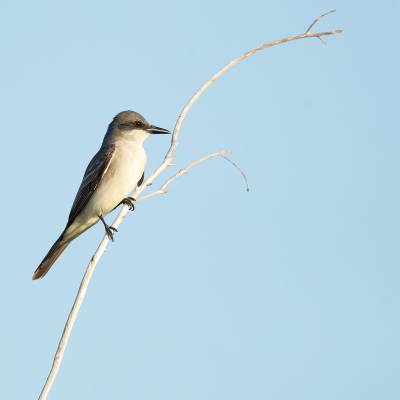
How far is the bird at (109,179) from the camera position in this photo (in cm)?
998

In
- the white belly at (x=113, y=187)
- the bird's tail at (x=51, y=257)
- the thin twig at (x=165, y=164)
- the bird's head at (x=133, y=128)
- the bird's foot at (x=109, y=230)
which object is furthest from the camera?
the bird's head at (x=133, y=128)

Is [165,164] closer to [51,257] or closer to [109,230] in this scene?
[109,230]

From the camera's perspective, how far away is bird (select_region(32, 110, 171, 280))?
9977mm

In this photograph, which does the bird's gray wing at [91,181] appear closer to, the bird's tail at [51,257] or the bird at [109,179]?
the bird at [109,179]

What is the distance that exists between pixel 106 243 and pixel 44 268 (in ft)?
12.0

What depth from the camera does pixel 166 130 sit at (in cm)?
1047

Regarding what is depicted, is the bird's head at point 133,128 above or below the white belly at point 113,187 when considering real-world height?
above

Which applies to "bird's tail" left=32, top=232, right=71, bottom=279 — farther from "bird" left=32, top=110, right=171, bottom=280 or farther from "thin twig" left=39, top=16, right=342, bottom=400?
"thin twig" left=39, top=16, right=342, bottom=400

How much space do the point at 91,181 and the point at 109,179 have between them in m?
0.29

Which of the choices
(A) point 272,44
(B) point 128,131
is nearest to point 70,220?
(B) point 128,131

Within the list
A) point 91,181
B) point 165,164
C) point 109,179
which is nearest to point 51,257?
point 91,181

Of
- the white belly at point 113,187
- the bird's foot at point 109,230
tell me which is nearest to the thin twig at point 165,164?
the bird's foot at point 109,230

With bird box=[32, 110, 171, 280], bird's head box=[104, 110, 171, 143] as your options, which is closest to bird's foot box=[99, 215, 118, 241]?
bird box=[32, 110, 171, 280]

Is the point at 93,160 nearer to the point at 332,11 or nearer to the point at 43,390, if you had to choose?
the point at 332,11
